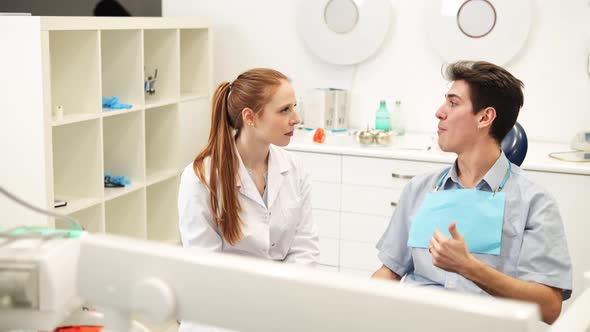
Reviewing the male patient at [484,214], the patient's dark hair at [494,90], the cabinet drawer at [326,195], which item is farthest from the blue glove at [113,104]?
the patient's dark hair at [494,90]

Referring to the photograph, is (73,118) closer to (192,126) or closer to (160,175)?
(160,175)

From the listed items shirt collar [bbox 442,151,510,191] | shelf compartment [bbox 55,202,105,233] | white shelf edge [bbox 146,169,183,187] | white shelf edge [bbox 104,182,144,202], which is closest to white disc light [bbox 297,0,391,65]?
white shelf edge [bbox 146,169,183,187]

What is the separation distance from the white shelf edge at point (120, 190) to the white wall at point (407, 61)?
1.04 m

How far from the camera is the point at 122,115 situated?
3.60 m

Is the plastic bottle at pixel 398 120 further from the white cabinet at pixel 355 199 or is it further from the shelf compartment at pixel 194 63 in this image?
the shelf compartment at pixel 194 63

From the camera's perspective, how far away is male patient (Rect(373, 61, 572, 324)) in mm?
1942

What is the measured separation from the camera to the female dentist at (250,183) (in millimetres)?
2248

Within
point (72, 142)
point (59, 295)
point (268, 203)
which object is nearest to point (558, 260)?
point (268, 203)

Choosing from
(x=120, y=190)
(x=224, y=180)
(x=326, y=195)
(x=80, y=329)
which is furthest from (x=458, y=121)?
(x=120, y=190)

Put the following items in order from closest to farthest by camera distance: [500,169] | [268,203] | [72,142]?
[500,169] < [268,203] < [72,142]

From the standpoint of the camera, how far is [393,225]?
7.25 feet

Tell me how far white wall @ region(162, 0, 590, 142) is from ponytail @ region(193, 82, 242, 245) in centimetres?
183

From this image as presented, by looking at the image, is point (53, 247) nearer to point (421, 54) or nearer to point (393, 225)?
point (393, 225)

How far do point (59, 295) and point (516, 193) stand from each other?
1394 millimetres
